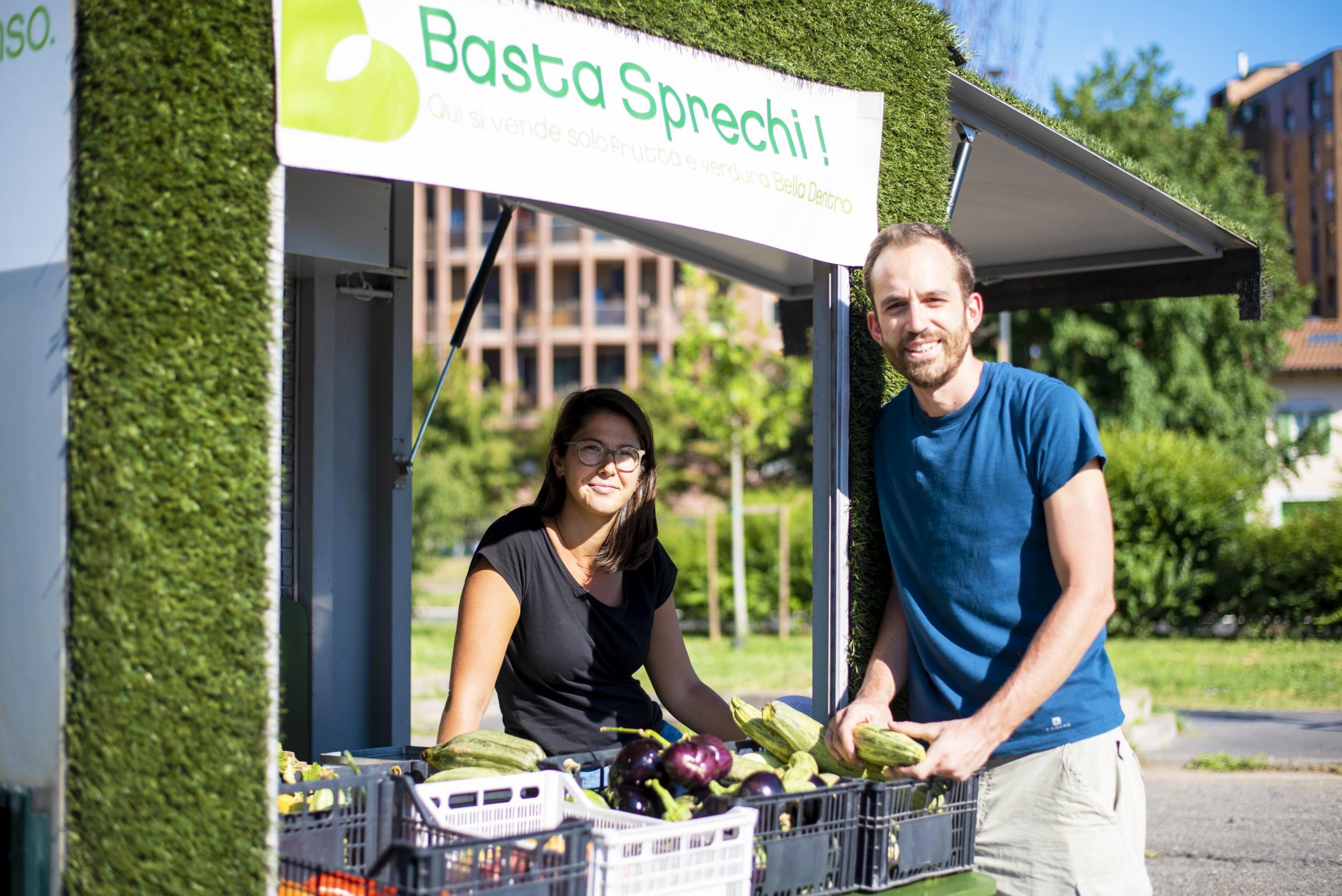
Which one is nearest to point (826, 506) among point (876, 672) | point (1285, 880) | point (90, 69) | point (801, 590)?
point (876, 672)

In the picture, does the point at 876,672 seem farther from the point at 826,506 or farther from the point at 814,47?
the point at 814,47

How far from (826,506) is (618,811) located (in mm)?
1177

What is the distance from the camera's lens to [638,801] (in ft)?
8.21

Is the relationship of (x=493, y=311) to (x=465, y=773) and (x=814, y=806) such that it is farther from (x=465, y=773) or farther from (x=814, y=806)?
(x=814, y=806)

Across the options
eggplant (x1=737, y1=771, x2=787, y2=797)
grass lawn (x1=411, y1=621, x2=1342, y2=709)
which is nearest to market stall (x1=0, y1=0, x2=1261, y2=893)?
eggplant (x1=737, y1=771, x2=787, y2=797)

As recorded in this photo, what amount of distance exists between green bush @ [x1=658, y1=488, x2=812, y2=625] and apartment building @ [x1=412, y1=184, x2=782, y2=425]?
29710 millimetres

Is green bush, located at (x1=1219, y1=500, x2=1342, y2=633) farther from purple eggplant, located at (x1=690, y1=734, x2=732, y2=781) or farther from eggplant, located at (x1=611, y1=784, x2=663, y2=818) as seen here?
eggplant, located at (x1=611, y1=784, x2=663, y2=818)

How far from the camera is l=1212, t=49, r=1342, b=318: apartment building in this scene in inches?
2203

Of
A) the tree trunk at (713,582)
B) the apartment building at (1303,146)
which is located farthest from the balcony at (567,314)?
the tree trunk at (713,582)

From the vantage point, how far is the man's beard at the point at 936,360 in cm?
270

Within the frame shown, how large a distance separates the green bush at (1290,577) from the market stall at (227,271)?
1718 cm

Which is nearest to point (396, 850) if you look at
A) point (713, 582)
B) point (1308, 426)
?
point (713, 582)

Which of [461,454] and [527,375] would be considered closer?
[461,454]

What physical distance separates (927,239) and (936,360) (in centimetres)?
28
